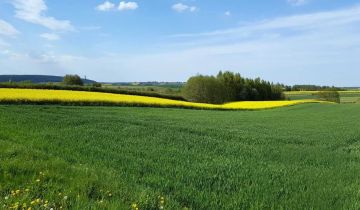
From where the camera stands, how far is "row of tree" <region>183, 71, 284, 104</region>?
3770 inches

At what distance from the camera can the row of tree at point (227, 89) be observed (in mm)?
95750

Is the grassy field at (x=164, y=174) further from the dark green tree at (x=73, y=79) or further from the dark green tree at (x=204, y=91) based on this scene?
the dark green tree at (x=73, y=79)

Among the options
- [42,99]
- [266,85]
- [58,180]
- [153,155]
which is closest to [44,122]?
[153,155]

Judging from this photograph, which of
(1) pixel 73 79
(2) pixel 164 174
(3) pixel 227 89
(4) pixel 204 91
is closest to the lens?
(2) pixel 164 174

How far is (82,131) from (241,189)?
33.0 feet

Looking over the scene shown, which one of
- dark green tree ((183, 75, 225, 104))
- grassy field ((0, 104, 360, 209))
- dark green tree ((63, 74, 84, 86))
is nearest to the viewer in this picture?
grassy field ((0, 104, 360, 209))

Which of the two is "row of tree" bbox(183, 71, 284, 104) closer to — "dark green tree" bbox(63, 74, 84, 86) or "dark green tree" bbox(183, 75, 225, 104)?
"dark green tree" bbox(183, 75, 225, 104)

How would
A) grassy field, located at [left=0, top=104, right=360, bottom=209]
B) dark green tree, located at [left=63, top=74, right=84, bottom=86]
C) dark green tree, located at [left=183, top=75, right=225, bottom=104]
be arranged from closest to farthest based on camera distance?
grassy field, located at [left=0, top=104, right=360, bottom=209], dark green tree, located at [left=183, top=75, right=225, bottom=104], dark green tree, located at [left=63, top=74, right=84, bottom=86]

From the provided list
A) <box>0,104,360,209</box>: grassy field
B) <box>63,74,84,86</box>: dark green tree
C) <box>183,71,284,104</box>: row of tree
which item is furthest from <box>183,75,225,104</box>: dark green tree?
<box>0,104,360,209</box>: grassy field

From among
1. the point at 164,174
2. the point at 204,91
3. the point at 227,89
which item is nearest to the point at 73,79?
the point at 204,91

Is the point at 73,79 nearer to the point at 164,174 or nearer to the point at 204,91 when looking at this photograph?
the point at 204,91

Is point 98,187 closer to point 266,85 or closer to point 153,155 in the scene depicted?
point 153,155

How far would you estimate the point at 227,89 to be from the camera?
99.5 metres

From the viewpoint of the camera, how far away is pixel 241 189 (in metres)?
8.23
